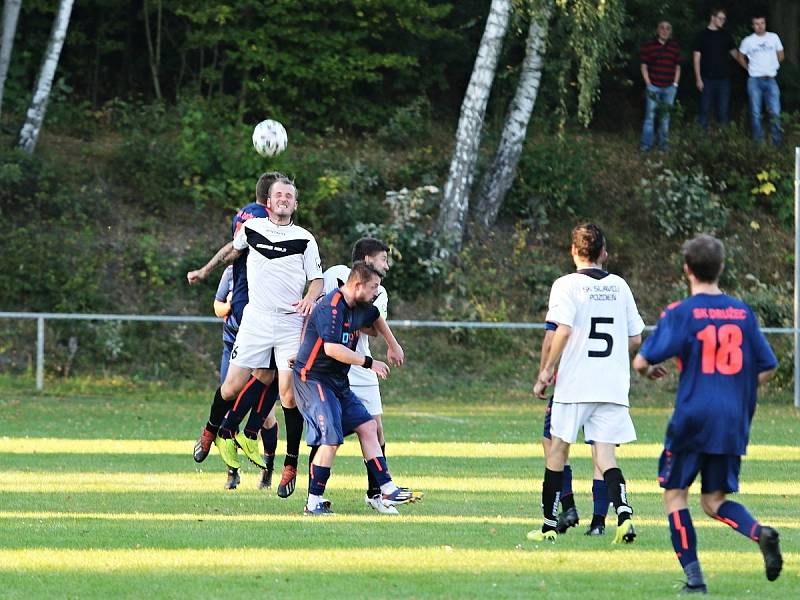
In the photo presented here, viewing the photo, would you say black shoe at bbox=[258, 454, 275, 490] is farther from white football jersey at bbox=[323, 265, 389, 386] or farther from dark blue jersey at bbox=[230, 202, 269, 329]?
white football jersey at bbox=[323, 265, 389, 386]

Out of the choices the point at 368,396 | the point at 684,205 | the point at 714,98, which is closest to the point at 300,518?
the point at 368,396

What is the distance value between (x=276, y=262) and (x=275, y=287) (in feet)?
0.67

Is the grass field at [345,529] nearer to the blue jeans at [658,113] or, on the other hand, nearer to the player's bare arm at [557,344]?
the player's bare arm at [557,344]

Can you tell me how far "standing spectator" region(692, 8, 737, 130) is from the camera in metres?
29.2

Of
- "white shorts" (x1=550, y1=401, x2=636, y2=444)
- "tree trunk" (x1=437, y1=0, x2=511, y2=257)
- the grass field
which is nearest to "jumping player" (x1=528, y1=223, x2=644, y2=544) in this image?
"white shorts" (x1=550, y1=401, x2=636, y2=444)

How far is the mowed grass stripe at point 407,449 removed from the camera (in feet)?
52.0

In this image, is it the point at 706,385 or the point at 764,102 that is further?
the point at 764,102

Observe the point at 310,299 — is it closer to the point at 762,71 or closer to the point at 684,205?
the point at 684,205

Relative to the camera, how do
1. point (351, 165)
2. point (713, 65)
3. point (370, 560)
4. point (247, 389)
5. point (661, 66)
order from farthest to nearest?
1. point (713, 65)
2. point (661, 66)
3. point (351, 165)
4. point (247, 389)
5. point (370, 560)

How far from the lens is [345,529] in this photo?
33.1ft

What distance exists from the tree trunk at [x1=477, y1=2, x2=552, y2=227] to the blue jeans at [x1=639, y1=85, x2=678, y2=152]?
2345 millimetres

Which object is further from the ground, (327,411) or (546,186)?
(546,186)

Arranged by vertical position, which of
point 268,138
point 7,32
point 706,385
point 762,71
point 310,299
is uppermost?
point 762,71

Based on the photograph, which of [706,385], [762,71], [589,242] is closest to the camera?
[706,385]
